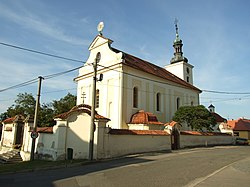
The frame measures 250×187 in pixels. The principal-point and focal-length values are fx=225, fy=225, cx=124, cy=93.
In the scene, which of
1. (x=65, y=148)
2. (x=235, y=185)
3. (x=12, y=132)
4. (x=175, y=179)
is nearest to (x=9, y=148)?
(x=12, y=132)

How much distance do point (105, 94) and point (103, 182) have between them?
17.7 metres

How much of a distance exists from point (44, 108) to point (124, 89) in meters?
18.4

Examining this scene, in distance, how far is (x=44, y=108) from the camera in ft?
119

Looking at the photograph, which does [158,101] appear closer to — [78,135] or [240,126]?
[78,135]

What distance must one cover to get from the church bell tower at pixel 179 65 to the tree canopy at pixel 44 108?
19.0 meters

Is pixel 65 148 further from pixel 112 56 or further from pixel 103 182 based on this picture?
pixel 112 56

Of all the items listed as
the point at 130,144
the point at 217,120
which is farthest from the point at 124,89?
the point at 217,120

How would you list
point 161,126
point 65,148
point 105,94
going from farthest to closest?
point 105,94, point 161,126, point 65,148

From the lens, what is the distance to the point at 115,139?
15969 mm

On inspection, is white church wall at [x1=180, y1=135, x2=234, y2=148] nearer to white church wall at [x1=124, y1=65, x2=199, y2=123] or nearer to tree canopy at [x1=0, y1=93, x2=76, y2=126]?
white church wall at [x1=124, y1=65, x2=199, y2=123]

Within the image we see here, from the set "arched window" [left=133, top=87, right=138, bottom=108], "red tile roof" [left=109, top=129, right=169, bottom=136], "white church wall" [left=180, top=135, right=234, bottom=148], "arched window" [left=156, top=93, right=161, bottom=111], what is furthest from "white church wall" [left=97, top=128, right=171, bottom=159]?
"arched window" [left=156, top=93, right=161, bottom=111]

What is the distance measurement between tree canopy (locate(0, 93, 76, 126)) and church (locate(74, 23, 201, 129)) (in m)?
7.28

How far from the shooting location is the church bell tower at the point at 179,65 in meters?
39.9

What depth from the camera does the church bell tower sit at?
39853 millimetres
